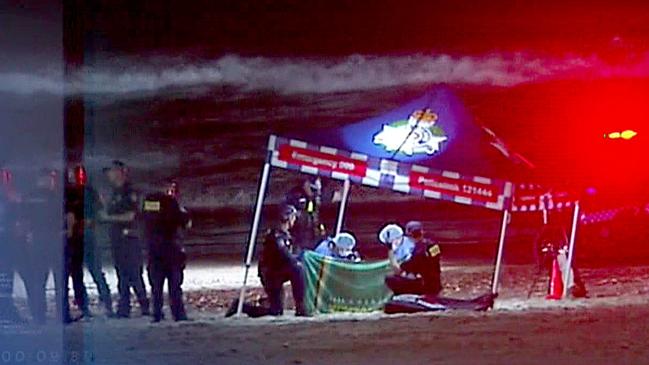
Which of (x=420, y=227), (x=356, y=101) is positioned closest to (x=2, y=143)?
(x=356, y=101)

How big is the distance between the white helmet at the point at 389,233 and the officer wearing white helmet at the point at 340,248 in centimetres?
11

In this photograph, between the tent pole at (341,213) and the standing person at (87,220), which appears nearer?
the tent pole at (341,213)

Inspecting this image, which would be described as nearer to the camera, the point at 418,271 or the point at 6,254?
the point at 418,271

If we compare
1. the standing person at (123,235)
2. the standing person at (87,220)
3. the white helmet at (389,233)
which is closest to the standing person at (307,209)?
the white helmet at (389,233)

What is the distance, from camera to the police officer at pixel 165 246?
4.09 meters

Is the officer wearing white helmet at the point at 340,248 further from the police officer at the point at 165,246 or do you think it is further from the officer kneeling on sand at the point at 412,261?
the police officer at the point at 165,246

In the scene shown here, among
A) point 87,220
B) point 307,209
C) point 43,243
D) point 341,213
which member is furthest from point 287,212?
point 43,243

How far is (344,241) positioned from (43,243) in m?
1.18

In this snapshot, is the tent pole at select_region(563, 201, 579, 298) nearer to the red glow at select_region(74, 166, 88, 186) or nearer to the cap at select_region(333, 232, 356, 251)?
the cap at select_region(333, 232, 356, 251)

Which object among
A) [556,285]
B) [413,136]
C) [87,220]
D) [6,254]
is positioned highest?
[413,136]

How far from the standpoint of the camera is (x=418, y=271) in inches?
161

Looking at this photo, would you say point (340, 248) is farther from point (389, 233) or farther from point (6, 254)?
point (6, 254)

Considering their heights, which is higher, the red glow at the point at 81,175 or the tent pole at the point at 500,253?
the red glow at the point at 81,175

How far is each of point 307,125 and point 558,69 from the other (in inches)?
38.7
